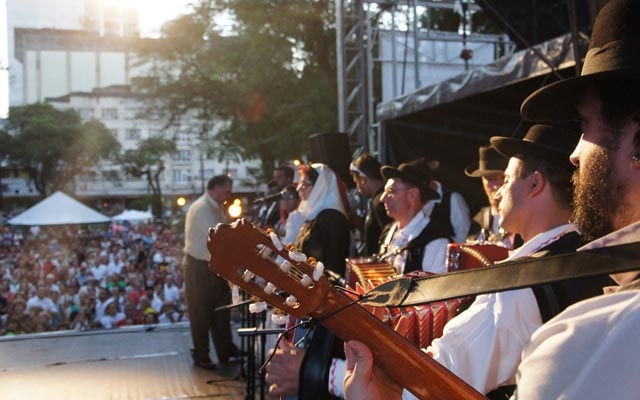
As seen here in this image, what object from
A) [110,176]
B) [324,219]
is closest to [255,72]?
[324,219]

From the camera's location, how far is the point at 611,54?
48.0 inches

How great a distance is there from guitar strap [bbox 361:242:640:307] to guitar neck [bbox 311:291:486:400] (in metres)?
0.06

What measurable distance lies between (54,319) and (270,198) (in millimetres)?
5669

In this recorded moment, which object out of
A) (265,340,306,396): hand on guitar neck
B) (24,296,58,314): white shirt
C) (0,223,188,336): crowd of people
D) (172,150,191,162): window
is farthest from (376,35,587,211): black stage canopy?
(172,150,191,162): window

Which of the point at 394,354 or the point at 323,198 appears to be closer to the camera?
the point at 394,354

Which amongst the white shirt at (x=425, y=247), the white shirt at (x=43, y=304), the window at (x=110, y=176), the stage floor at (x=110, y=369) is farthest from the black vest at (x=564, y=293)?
the window at (x=110, y=176)

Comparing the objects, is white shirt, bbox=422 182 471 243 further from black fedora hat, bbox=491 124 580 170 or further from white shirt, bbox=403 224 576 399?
white shirt, bbox=403 224 576 399

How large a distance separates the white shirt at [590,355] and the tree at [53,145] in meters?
44.4

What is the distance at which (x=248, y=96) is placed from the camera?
1931cm

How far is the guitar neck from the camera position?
128cm

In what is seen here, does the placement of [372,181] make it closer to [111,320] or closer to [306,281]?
[306,281]

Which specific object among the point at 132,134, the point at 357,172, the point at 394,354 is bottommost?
the point at 394,354

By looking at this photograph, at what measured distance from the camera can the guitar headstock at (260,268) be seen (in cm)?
138

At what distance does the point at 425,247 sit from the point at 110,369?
156 inches
